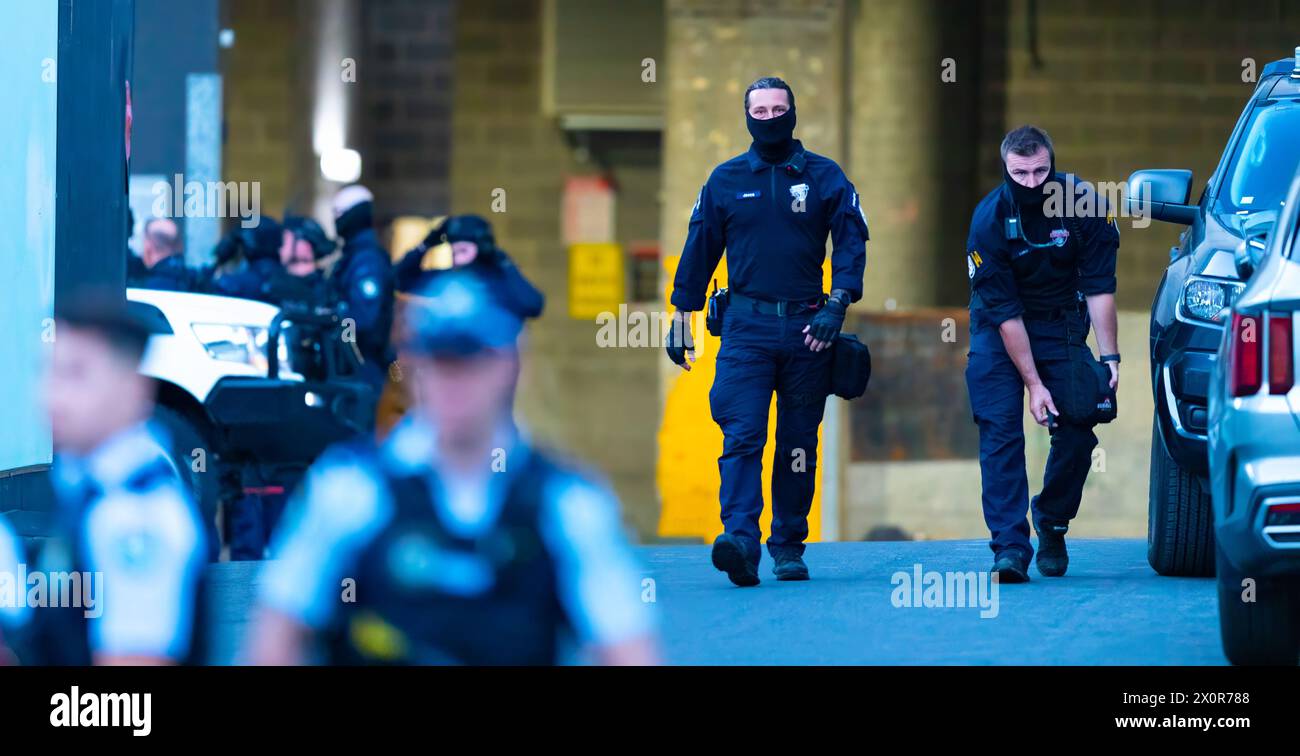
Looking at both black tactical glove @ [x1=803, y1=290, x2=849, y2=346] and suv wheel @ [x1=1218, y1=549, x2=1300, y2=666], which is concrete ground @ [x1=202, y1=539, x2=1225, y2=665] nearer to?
suv wheel @ [x1=1218, y1=549, x2=1300, y2=666]

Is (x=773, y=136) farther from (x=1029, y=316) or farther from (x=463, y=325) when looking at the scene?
(x=463, y=325)

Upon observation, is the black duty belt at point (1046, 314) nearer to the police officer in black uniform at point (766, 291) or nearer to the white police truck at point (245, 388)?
the police officer in black uniform at point (766, 291)

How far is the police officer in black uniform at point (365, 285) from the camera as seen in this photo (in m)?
13.1

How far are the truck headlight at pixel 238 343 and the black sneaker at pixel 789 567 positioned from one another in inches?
137

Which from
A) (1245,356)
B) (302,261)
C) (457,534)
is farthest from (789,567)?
(457,534)

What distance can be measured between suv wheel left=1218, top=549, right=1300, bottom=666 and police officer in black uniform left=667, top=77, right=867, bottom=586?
8.54 feet

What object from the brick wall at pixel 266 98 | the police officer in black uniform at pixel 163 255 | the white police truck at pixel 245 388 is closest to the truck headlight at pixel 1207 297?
the white police truck at pixel 245 388

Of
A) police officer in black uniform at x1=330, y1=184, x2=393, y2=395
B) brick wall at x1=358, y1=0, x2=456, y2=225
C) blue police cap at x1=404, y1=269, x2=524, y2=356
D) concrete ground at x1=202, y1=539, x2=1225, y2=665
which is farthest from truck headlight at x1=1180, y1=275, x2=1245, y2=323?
brick wall at x1=358, y1=0, x2=456, y2=225

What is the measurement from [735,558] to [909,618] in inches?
33.3

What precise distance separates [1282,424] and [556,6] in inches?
581

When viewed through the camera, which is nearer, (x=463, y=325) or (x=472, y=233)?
(x=463, y=325)

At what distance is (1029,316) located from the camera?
9.07m

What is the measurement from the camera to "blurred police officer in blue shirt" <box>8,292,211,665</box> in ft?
12.9

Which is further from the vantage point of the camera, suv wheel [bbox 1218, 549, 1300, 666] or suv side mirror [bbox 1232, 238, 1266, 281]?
suv side mirror [bbox 1232, 238, 1266, 281]
